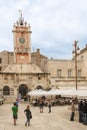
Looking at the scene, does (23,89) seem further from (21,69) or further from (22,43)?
(22,43)

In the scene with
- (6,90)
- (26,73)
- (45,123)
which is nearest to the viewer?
(45,123)

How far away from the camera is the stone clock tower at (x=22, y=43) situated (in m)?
66.1

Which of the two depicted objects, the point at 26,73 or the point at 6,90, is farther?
the point at 26,73

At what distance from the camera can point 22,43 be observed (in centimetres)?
6650

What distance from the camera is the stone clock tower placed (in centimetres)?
6606

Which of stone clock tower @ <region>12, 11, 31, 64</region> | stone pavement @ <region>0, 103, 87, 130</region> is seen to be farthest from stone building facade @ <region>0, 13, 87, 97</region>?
stone pavement @ <region>0, 103, 87, 130</region>

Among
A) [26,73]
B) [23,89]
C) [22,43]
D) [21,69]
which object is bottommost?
[23,89]

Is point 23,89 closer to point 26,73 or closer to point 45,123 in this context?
point 26,73

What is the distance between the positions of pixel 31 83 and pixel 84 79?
10762 mm

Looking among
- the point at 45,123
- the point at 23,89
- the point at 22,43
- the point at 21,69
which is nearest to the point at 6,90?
the point at 23,89

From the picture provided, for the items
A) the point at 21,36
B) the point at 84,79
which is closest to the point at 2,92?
the point at 21,36

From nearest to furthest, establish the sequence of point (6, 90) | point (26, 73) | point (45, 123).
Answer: point (45, 123) < point (6, 90) < point (26, 73)

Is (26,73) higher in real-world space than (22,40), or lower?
lower

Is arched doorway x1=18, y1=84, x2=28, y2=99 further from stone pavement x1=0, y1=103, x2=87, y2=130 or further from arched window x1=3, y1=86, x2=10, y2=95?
stone pavement x1=0, y1=103, x2=87, y2=130
